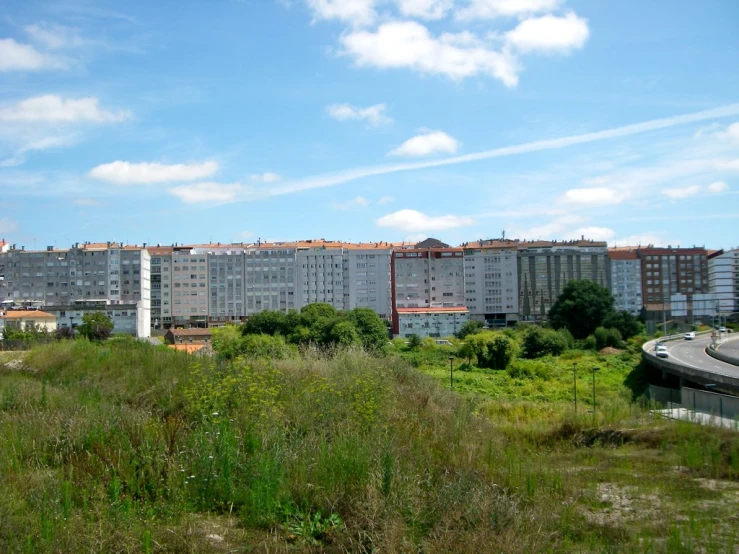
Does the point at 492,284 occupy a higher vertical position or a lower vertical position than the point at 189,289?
higher

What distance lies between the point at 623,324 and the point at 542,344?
51.4 feet

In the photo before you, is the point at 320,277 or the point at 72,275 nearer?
the point at 72,275

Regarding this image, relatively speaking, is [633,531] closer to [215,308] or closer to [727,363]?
[727,363]

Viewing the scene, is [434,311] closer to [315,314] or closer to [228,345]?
[315,314]

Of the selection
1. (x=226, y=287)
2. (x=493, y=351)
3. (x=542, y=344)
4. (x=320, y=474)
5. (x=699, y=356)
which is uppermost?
(x=226, y=287)

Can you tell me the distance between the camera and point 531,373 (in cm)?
4781

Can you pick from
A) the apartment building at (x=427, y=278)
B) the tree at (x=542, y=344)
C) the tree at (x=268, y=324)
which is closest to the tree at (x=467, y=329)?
the apartment building at (x=427, y=278)

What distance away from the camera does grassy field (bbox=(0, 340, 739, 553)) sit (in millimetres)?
5199

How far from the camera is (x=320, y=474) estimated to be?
6.12 metres

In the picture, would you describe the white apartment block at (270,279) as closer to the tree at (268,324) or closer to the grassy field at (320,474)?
the tree at (268,324)

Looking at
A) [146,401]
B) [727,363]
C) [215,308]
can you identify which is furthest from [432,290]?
[146,401]

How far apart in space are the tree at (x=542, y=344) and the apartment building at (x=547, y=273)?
3760 centimetres

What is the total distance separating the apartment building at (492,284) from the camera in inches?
3826

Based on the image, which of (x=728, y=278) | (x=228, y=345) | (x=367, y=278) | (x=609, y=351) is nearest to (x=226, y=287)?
(x=367, y=278)
